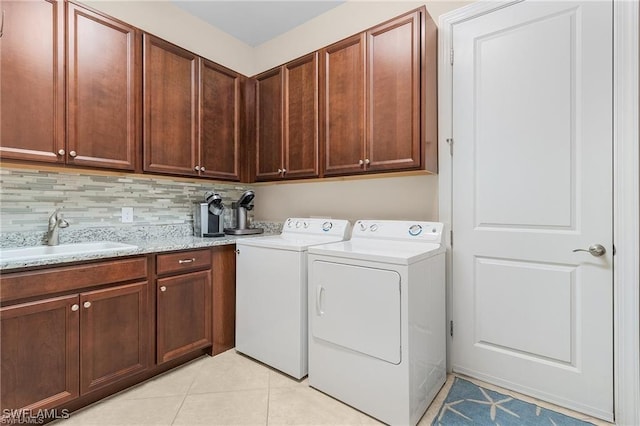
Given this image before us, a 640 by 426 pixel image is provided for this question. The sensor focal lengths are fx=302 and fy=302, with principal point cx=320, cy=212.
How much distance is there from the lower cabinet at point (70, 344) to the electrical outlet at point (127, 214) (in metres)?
0.68

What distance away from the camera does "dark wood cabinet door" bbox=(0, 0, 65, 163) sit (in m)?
1.54

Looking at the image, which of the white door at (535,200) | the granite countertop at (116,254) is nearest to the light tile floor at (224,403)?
the white door at (535,200)

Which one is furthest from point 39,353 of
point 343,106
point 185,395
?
point 343,106

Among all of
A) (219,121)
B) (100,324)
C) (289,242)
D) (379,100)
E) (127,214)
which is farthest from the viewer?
(219,121)

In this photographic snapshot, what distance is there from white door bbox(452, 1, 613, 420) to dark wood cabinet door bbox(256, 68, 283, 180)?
1395mm

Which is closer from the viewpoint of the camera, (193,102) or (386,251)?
(386,251)

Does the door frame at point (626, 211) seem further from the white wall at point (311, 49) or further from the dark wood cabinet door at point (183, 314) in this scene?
the dark wood cabinet door at point (183, 314)

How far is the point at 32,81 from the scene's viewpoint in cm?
162

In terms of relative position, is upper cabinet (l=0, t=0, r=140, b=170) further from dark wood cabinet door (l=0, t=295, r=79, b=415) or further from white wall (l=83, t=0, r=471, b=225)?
dark wood cabinet door (l=0, t=295, r=79, b=415)

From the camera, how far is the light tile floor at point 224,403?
1.57 metres

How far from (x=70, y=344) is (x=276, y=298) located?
1108mm

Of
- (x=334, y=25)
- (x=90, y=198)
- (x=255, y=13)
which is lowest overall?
(x=90, y=198)

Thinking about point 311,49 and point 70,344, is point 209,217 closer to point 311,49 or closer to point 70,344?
point 70,344

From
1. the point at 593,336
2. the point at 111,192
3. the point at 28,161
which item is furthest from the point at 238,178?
the point at 593,336
